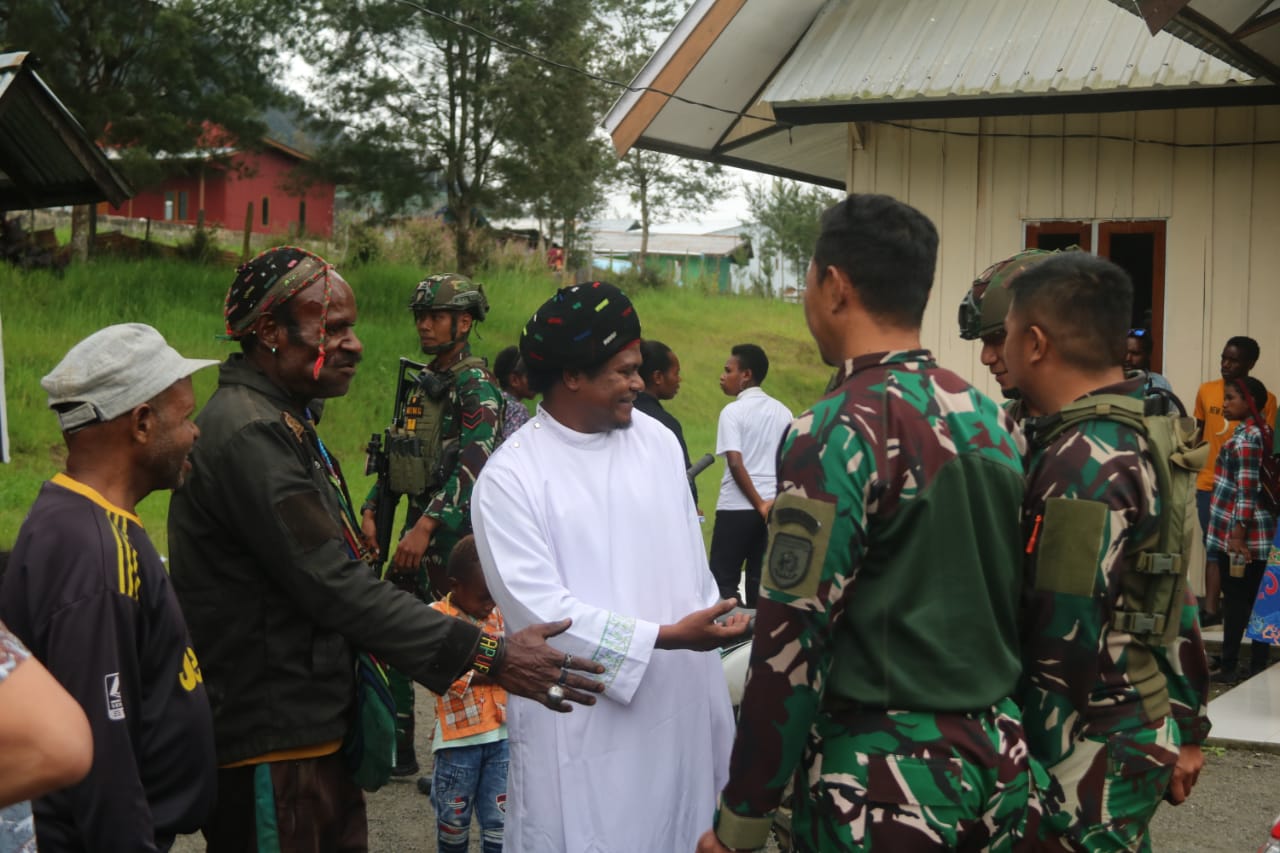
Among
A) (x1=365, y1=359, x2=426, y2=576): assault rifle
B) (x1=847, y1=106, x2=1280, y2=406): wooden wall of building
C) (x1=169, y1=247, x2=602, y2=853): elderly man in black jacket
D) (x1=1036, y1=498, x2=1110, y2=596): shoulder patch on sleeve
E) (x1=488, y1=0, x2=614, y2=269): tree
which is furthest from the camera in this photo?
(x1=488, y1=0, x2=614, y2=269): tree

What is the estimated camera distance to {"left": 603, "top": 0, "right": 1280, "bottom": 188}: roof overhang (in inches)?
316

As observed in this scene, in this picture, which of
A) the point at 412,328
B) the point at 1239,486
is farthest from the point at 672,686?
the point at 412,328

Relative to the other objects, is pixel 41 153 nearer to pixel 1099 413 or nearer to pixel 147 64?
pixel 1099 413

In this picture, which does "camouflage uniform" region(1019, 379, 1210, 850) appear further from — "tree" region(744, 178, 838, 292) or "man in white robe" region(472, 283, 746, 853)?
"tree" region(744, 178, 838, 292)

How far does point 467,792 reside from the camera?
4578 mm

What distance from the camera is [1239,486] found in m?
8.16

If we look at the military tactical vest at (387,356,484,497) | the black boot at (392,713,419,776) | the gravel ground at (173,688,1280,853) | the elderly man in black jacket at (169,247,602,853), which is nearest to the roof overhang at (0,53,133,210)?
the military tactical vest at (387,356,484,497)

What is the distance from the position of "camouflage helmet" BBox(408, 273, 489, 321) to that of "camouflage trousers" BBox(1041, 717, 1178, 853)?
418cm

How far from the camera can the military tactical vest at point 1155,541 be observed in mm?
2906

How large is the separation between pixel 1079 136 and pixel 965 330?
18.7 ft

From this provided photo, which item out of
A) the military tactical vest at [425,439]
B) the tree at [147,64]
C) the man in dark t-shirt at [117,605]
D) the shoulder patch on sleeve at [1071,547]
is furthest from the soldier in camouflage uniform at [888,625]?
the tree at [147,64]

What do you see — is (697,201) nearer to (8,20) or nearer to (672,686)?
(8,20)

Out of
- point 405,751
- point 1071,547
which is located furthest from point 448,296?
point 1071,547

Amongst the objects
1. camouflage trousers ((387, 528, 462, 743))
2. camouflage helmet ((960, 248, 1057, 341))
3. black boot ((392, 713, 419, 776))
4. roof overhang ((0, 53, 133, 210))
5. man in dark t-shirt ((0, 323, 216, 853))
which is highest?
roof overhang ((0, 53, 133, 210))
